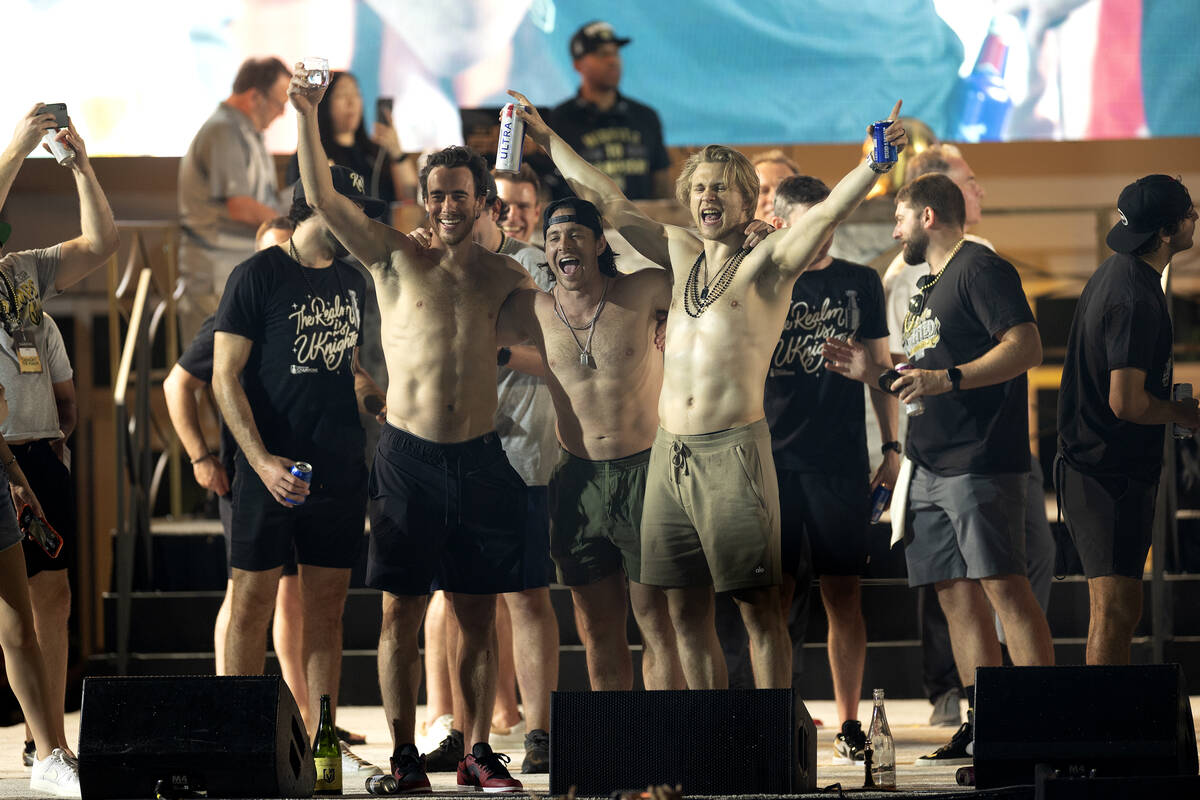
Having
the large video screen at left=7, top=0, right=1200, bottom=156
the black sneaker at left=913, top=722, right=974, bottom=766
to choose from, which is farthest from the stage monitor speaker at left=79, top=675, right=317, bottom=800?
the large video screen at left=7, top=0, right=1200, bottom=156

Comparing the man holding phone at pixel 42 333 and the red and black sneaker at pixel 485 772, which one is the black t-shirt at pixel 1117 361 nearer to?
the red and black sneaker at pixel 485 772

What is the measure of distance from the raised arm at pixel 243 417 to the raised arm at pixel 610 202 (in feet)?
3.81

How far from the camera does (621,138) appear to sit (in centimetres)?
618

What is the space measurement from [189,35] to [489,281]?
2.36 m

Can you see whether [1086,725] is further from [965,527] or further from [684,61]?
[684,61]

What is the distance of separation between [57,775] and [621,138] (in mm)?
3197

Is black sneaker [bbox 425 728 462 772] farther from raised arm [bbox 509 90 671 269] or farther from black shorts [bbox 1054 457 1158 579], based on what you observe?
black shorts [bbox 1054 457 1158 579]

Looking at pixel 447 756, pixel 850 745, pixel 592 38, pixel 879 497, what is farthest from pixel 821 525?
pixel 592 38

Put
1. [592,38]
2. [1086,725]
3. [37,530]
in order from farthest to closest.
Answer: [592,38]
[37,530]
[1086,725]

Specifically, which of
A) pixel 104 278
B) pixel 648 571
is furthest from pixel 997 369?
pixel 104 278

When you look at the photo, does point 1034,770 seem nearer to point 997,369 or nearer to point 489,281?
point 997,369

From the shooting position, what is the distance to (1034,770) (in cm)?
388

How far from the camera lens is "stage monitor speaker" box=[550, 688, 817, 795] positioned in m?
3.93

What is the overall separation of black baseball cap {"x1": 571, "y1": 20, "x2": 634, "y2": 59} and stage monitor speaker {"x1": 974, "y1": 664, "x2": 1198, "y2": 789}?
332 centimetres
